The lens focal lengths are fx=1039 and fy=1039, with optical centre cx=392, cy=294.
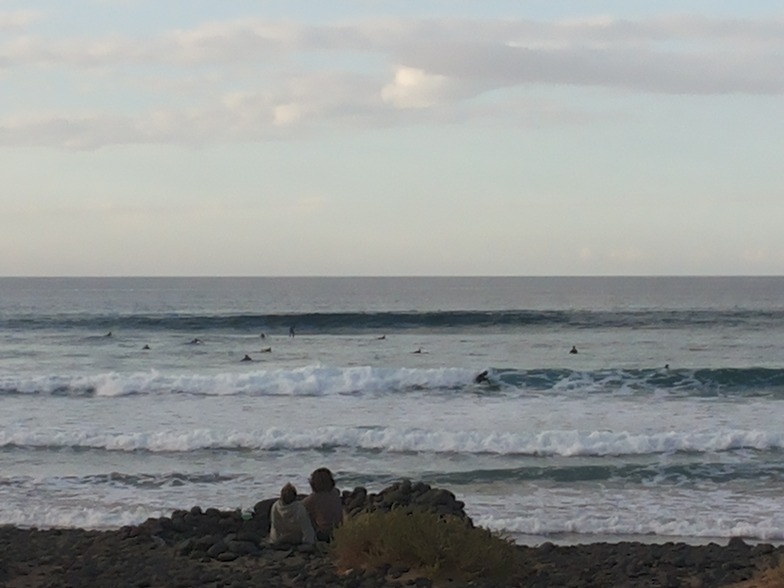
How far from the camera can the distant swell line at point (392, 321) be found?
164ft

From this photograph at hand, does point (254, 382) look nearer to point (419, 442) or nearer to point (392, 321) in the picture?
point (419, 442)

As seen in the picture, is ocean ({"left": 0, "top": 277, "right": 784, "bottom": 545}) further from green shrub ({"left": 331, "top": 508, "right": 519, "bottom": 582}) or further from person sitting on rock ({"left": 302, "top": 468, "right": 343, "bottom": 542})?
green shrub ({"left": 331, "top": 508, "right": 519, "bottom": 582})

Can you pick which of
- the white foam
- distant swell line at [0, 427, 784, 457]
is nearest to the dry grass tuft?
distant swell line at [0, 427, 784, 457]

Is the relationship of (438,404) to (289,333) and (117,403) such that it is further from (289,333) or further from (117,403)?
(289,333)

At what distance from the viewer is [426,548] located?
26.5ft

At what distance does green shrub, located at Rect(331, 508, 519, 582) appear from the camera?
8.06 meters

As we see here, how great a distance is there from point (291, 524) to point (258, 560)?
2.59 feet

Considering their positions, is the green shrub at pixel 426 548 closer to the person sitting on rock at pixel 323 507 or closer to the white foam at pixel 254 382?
the person sitting on rock at pixel 323 507

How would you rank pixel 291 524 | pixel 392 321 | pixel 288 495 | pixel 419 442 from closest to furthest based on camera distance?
pixel 291 524 → pixel 288 495 → pixel 419 442 → pixel 392 321

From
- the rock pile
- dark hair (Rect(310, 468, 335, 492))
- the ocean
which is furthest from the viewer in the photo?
the ocean

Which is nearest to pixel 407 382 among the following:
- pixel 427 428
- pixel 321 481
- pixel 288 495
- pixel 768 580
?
pixel 427 428

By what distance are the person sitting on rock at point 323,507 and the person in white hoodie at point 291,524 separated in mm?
227

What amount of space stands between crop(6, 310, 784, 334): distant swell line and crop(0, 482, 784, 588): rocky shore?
122 ft

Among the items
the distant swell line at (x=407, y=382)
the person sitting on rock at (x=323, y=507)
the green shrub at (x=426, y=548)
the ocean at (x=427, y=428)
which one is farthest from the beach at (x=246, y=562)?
the distant swell line at (x=407, y=382)
